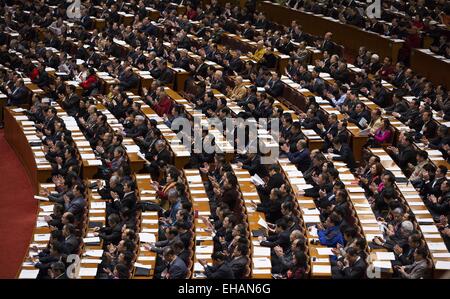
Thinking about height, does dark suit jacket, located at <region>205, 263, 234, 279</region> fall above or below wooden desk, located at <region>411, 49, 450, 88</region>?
below

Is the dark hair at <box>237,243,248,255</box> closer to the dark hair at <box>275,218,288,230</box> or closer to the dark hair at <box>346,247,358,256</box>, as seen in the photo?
the dark hair at <box>275,218,288,230</box>

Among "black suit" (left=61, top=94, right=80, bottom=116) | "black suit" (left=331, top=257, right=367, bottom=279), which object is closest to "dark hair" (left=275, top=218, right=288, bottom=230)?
"black suit" (left=331, top=257, right=367, bottom=279)

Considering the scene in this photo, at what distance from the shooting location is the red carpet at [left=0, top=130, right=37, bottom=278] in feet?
42.2

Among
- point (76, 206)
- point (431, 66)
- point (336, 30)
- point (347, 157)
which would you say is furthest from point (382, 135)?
point (336, 30)

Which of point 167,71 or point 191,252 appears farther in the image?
point 167,71

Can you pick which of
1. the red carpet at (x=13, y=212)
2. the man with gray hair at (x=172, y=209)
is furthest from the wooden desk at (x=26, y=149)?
the man with gray hair at (x=172, y=209)

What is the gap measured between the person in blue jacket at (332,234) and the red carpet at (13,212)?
181 inches

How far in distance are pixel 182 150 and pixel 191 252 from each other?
164 inches

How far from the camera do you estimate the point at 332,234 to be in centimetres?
1141

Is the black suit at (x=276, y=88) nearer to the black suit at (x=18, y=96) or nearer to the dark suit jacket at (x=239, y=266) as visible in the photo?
the black suit at (x=18, y=96)

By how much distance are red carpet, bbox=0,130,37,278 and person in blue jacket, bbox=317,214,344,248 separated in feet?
15.1

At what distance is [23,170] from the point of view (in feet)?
54.9
